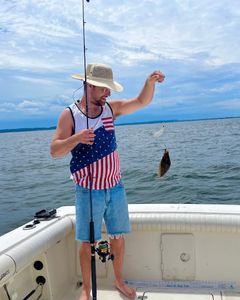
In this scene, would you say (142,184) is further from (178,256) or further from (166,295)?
(166,295)

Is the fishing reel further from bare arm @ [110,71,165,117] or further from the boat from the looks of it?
bare arm @ [110,71,165,117]

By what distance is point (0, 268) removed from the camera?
2.54 meters

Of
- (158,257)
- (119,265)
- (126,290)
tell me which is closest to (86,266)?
(119,265)

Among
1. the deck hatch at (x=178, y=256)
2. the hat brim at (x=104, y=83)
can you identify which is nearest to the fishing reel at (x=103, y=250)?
the deck hatch at (x=178, y=256)

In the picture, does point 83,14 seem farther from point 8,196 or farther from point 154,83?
point 8,196

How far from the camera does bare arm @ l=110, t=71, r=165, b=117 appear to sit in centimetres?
312

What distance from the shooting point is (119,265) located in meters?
3.38

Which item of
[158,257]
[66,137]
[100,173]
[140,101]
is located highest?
[140,101]

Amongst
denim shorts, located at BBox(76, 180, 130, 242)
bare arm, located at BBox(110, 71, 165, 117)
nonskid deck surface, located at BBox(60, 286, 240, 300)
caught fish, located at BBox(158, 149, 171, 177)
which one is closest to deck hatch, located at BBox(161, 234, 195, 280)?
nonskid deck surface, located at BBox(60, 286, 240, 300)

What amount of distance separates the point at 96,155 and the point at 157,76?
29.8 inches

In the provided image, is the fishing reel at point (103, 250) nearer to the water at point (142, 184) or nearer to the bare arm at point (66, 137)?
the bare arm at point (66, 137)

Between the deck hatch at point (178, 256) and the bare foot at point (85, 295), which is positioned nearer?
the bare foot at point (85, 295)

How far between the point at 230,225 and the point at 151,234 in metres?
0.69

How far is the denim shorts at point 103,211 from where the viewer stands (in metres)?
3.10
